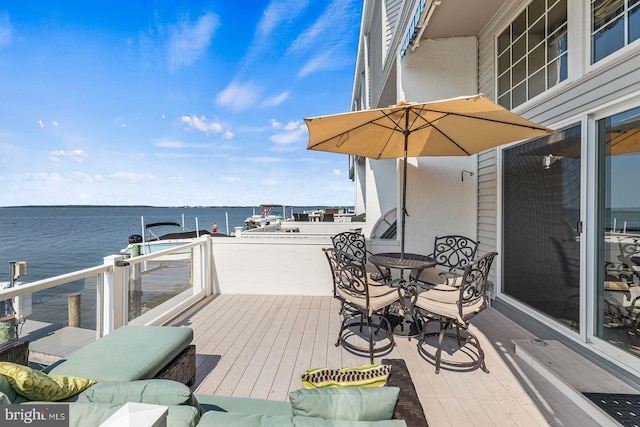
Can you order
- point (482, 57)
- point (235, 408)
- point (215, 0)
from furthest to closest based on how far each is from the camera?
point (215, 0), point (482, 57), point (235, 408)

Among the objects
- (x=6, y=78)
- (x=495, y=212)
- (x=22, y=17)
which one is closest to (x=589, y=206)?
(x=495, y=212)

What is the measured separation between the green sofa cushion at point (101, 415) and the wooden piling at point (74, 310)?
3108 mm

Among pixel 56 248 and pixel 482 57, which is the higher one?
pixel 482 57

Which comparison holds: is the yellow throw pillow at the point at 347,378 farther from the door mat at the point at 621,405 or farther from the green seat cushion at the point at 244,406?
the door mat at the point at 621,405

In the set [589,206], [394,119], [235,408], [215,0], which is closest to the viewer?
[235,408]

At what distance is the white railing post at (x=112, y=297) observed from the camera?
2.69 m

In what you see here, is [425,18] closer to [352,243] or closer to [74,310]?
[352,243]

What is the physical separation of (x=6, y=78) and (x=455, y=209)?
60.0 feet

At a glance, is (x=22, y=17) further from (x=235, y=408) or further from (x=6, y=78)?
(x=235, y=408)

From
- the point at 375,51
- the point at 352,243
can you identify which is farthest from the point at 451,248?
the point at 375,51

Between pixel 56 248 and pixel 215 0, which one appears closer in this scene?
pixel 215 0

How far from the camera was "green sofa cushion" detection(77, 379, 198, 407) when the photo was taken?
0.99 meters

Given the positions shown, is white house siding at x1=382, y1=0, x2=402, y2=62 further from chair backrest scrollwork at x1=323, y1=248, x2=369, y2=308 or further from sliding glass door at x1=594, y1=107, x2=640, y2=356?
chair backrest scrollwork at x1=323, y1=248, x2=369, y2=308

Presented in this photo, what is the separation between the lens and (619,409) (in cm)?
180
